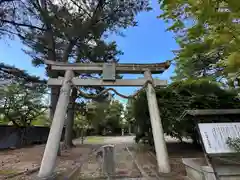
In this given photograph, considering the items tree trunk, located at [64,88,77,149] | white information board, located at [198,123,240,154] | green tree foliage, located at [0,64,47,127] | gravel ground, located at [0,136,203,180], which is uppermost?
green tree foliage, located at [0,64,47,127]

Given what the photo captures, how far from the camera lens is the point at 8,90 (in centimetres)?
845

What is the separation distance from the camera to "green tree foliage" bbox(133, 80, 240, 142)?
5.55 m

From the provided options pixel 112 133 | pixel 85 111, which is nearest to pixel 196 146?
pixel 85 111

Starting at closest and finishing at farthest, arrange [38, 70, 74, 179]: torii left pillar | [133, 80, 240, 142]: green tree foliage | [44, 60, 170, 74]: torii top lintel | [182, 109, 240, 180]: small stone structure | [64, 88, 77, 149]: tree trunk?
[182, 109, 240, 180]: small stone structure, [38, 70, 74, 179]: torii left pillar, [44, 60, 170, 74]: torii top lintel, [133, 80, 240, 142]: green tree foliage, [64, 88, 77, 149]: tree trunk

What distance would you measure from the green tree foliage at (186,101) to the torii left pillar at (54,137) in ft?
11.6

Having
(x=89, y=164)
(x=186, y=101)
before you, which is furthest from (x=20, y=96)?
(x=186, y=101)

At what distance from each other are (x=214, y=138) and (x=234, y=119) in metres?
0.88

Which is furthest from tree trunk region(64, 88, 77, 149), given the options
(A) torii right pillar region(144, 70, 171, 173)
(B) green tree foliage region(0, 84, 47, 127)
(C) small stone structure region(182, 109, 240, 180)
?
(C) small stone structure region(182, 109, 240, 180)

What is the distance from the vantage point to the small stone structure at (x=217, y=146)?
9.16ft

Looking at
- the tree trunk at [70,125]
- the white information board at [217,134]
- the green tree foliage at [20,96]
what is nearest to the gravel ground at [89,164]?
the white information board at [217,134]

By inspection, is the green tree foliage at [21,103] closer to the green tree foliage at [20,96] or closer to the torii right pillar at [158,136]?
the green tree foliage at [20,96]

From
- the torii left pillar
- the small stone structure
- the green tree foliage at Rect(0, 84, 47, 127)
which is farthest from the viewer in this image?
the green tree foliage at Rect(0, 84, 47, 127)

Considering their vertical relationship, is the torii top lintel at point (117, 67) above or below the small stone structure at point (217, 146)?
above

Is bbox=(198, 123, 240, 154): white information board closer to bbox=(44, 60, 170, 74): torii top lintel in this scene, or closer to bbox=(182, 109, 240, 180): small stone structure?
bbox=(182, 109, 240, 180): small stone structure
